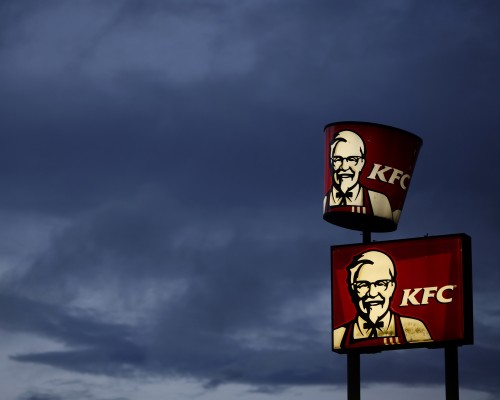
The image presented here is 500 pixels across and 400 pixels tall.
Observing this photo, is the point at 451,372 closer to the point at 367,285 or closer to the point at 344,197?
the point at 367,285

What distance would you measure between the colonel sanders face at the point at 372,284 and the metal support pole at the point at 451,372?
2.09 m

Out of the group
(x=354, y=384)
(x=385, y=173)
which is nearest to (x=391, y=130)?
(x=385, y=173)

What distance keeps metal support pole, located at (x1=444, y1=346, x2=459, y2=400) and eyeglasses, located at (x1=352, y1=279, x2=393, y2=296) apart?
8.08 ft

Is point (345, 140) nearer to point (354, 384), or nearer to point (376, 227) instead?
point (376, 227)

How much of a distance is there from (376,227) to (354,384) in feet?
14.1

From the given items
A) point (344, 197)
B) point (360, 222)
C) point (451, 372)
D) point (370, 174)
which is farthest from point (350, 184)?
point (451, 372)

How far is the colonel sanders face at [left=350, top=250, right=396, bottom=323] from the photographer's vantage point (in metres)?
Result: 38.9

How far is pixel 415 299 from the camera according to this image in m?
38.5

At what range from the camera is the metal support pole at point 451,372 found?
37.0 meters

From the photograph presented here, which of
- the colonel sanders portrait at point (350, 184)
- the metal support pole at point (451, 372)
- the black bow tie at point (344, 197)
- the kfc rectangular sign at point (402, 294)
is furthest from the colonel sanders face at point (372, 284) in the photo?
the metal support pole at point (451, 372)

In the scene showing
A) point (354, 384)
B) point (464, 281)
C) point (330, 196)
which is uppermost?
point (330, 196)

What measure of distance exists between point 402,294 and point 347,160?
394cm

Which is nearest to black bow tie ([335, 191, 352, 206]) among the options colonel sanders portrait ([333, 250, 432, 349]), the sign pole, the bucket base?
the bucket base

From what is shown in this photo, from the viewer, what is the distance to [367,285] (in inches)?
1549
